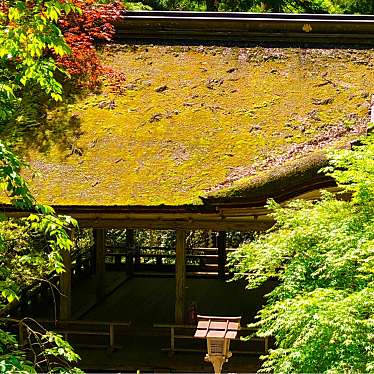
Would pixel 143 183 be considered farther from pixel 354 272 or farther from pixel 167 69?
pixel 354 272

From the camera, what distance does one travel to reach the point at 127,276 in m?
14.1

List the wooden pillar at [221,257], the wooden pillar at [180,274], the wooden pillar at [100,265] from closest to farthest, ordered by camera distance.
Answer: the wooden pillar at [180,274] → the wooden pillar at [100,265] → the wooden pillar at [221,257]

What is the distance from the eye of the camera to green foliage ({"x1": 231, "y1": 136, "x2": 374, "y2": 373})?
452 centimetres

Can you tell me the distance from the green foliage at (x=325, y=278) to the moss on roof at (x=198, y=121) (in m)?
2.45

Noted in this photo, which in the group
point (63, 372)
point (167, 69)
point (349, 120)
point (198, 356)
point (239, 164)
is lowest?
point (198, 356)

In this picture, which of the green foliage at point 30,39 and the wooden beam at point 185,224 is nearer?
the green foliage at point 30,39

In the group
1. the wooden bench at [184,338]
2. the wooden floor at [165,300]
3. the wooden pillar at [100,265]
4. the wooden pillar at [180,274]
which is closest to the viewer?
the wooden bench at [184,338]

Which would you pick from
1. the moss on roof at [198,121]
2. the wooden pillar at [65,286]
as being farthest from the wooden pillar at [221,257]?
the wooden pillar at [65,286]

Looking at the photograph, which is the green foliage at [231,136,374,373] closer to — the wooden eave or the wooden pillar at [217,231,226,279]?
the wooden eave

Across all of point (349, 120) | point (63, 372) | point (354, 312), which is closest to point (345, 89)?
point (349, 120)

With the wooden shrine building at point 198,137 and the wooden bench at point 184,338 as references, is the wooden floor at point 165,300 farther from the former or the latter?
the wooden bench at point 184,338

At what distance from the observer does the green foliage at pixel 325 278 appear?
4.52 meters

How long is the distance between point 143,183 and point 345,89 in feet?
11.9

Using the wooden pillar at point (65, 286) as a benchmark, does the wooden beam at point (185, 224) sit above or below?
above
